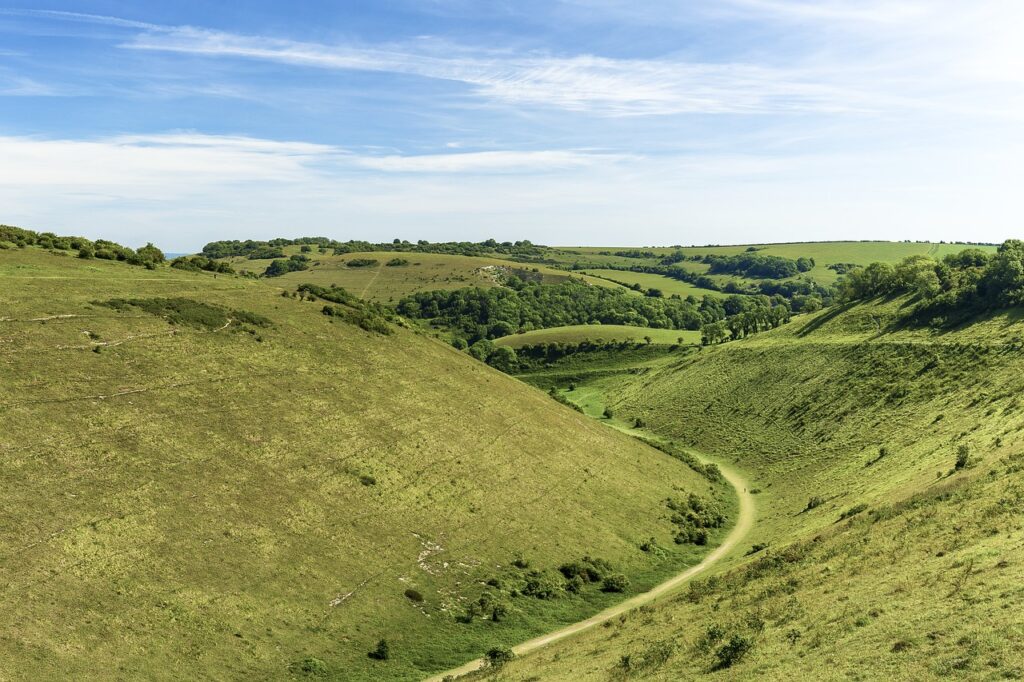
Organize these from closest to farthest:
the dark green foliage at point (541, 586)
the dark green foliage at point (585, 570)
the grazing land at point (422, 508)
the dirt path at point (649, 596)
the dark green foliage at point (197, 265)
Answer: the grazing land at point (422, 508) → the dirt path at point (649, 596) → the dark green foliage at point (541, 586) → the dark green foliage at point (585, 570) → the dark green foliage at point (197, 265)

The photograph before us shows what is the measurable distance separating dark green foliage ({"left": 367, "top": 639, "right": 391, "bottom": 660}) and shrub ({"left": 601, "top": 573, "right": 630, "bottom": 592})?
19125mm

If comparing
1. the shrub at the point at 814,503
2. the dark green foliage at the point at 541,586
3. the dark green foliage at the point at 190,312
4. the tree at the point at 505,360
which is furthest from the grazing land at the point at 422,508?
the tree at the point at 505,360

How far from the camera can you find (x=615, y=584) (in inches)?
2085

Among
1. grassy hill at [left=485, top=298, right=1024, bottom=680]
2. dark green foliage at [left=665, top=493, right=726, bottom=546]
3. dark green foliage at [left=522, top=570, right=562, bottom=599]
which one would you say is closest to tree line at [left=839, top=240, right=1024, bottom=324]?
grassy hill at [left=485, top=298, right=1024, bottom=680]

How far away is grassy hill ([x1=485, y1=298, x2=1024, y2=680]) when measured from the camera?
25672mm

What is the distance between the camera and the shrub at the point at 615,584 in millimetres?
52844

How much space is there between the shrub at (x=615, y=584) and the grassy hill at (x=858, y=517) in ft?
26.9

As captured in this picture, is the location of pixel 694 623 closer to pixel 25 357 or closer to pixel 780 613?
pixel 780 613

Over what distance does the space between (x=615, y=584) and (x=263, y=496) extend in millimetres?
28096

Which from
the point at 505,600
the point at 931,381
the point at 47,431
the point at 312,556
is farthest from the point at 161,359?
the point at 931,381

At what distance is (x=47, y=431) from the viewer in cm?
4488

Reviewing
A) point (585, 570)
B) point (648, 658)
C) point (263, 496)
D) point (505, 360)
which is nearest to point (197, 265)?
point (263, 496)

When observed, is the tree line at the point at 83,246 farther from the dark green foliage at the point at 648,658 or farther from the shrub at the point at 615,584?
the dark green foliage at the point at 648,658

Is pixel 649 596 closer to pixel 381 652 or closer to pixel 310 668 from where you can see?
pixel 381 652
